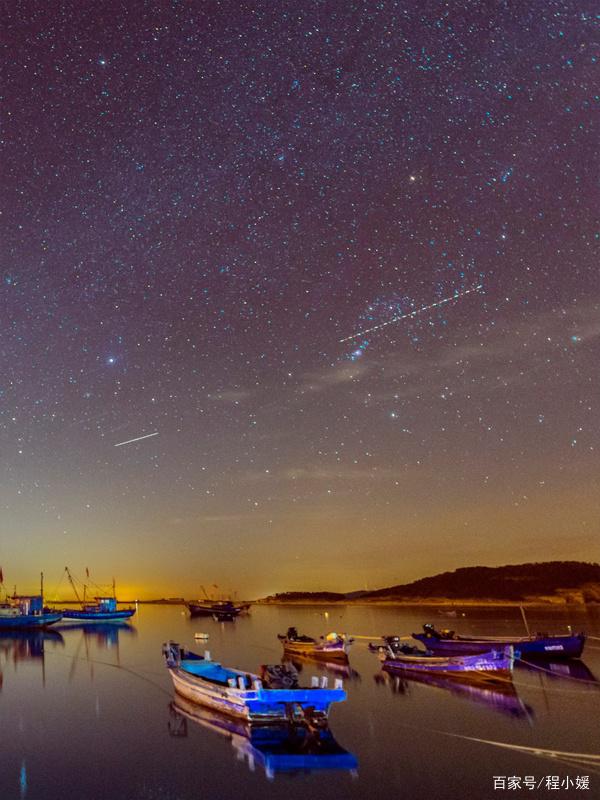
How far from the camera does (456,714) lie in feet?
87.6

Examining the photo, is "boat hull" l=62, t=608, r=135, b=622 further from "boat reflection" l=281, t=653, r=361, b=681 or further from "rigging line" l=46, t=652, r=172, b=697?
"boat reflection" l=281, t=653, r=361, b=681

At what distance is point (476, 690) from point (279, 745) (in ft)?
52.9

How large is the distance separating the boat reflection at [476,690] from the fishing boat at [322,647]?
27.5ft

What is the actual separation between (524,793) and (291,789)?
7030mm

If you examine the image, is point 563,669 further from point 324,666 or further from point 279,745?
point 279,745

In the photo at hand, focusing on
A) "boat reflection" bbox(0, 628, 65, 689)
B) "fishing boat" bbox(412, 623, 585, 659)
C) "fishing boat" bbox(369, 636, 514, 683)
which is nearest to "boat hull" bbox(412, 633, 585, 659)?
"fishing boat" bbox(412, 623, 585, 659)

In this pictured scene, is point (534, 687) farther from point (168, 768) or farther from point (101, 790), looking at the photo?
point (101, 790)

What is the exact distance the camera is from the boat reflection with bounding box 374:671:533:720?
27.7 meters

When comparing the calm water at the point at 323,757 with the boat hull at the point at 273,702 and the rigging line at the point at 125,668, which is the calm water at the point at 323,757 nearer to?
the rigging line at the point at 125,668

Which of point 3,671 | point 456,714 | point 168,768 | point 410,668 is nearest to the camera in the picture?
point 168,768

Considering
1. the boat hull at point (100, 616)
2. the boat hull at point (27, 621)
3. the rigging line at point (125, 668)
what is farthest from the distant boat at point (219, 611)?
the rigging line at point (125, 668)

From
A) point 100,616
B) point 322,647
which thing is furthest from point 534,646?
point 100,616

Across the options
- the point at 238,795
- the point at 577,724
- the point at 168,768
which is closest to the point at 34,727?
the point at 168,768

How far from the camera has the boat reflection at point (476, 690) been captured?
27.7 metres
